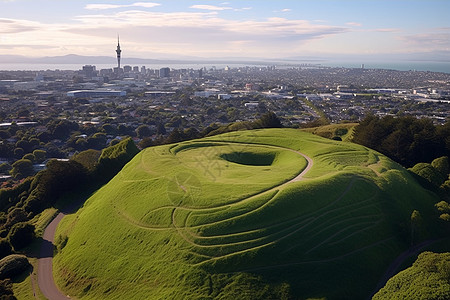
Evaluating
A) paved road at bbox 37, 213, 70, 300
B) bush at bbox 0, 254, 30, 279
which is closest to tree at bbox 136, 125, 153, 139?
paved road at bbox 37, 213, 70, 300

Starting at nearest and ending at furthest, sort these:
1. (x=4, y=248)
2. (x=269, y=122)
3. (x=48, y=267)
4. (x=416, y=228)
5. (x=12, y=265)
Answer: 1. (x=416, y=228)
2. (x=12, y=265)
3. (x=48, y=267)
4. (x=4, y=248)
5. (x=269, y=122)

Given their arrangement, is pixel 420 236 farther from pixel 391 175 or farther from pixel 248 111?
pixel 248 111

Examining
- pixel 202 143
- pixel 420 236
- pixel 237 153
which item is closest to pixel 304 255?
pixel 420 236

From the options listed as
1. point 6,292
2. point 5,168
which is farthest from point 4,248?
point 5,168

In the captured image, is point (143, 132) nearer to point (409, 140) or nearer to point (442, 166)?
point (409, 140)

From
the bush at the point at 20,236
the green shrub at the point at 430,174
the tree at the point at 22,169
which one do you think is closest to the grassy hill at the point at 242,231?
the bush at the point at 20,236

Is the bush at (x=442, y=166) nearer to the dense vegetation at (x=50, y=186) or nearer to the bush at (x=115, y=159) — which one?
the bush at (x=115, y=159)
